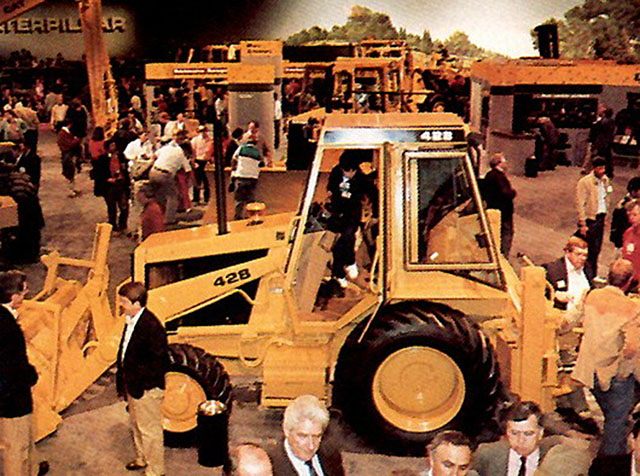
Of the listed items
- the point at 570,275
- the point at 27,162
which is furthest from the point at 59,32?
the point at 570,275

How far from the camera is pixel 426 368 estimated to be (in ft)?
23.1

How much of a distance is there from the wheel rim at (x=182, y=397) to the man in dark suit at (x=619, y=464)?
131 inches

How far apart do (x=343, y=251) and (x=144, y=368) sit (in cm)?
234

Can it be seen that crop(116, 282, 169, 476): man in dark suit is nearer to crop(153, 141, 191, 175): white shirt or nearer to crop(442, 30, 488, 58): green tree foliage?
crop(153, 141, 191, 175): white shirt

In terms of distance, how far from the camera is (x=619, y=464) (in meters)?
4.59

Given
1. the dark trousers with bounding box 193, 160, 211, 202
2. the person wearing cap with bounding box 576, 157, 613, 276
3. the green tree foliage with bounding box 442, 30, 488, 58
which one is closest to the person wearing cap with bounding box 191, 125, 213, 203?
the dark trousers with bounding box 193, 160, 211, 202

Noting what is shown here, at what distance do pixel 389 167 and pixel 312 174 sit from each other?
1.80 feet

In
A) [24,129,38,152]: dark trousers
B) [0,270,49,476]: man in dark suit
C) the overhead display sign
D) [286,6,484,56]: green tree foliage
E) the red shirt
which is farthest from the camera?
the overhead display sign

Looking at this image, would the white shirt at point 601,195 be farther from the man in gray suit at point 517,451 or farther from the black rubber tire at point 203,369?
the man in gray suit at point 517,451

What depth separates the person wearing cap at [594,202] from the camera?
1113 centimetres

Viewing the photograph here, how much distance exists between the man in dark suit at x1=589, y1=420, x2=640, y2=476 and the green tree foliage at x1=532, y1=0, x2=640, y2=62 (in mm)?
35547

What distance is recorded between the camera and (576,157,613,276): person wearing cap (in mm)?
11133

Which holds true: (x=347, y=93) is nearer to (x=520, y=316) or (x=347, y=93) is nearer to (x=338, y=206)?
(x=338, y=206)

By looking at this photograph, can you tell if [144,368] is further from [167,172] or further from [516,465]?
[167,172]
